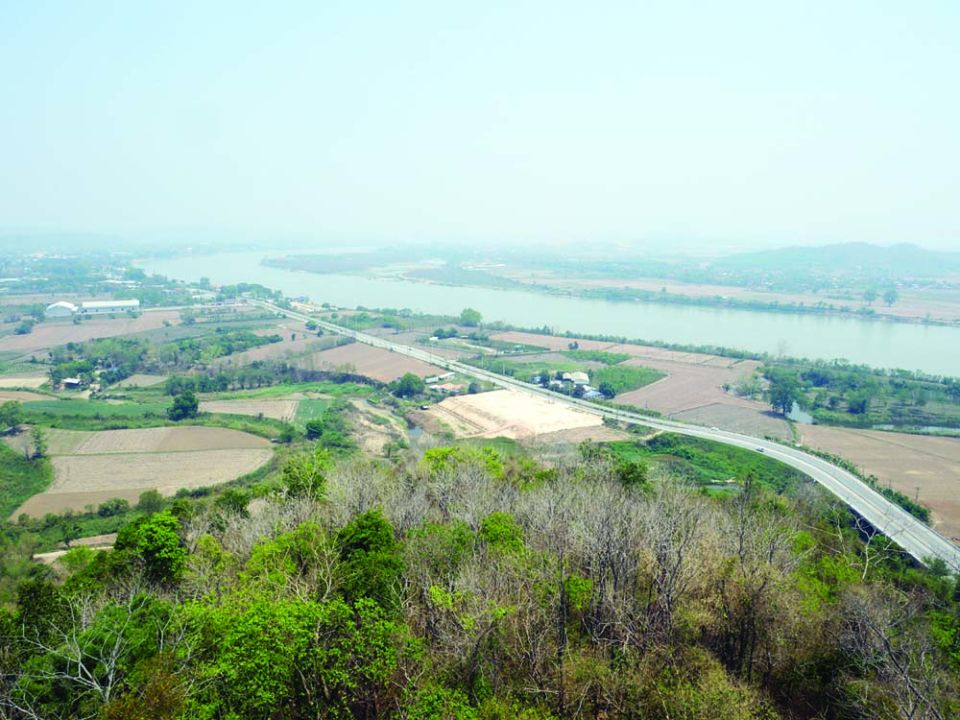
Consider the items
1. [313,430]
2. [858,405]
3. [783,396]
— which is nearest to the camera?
[313,430]

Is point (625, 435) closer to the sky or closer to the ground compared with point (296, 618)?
closer to the ground

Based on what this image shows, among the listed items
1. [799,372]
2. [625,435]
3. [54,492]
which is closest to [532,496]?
[625,435]

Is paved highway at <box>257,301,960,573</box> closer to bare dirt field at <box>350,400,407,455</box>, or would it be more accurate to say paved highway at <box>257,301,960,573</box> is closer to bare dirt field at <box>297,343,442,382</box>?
bare dirt field at <box>297,343,442,382</box>

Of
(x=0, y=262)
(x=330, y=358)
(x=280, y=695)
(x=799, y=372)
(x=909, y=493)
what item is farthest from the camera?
(x=0, y=262)

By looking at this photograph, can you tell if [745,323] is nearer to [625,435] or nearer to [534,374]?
[534,374]

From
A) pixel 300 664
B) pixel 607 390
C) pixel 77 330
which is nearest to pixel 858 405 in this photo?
pixel 607 390

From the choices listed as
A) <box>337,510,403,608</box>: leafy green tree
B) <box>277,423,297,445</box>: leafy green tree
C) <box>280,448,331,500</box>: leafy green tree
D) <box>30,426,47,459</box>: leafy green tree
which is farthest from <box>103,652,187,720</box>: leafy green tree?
<box>30,426,47,459</box>: leafy green tree

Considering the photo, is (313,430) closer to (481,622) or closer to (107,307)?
(481,622)
